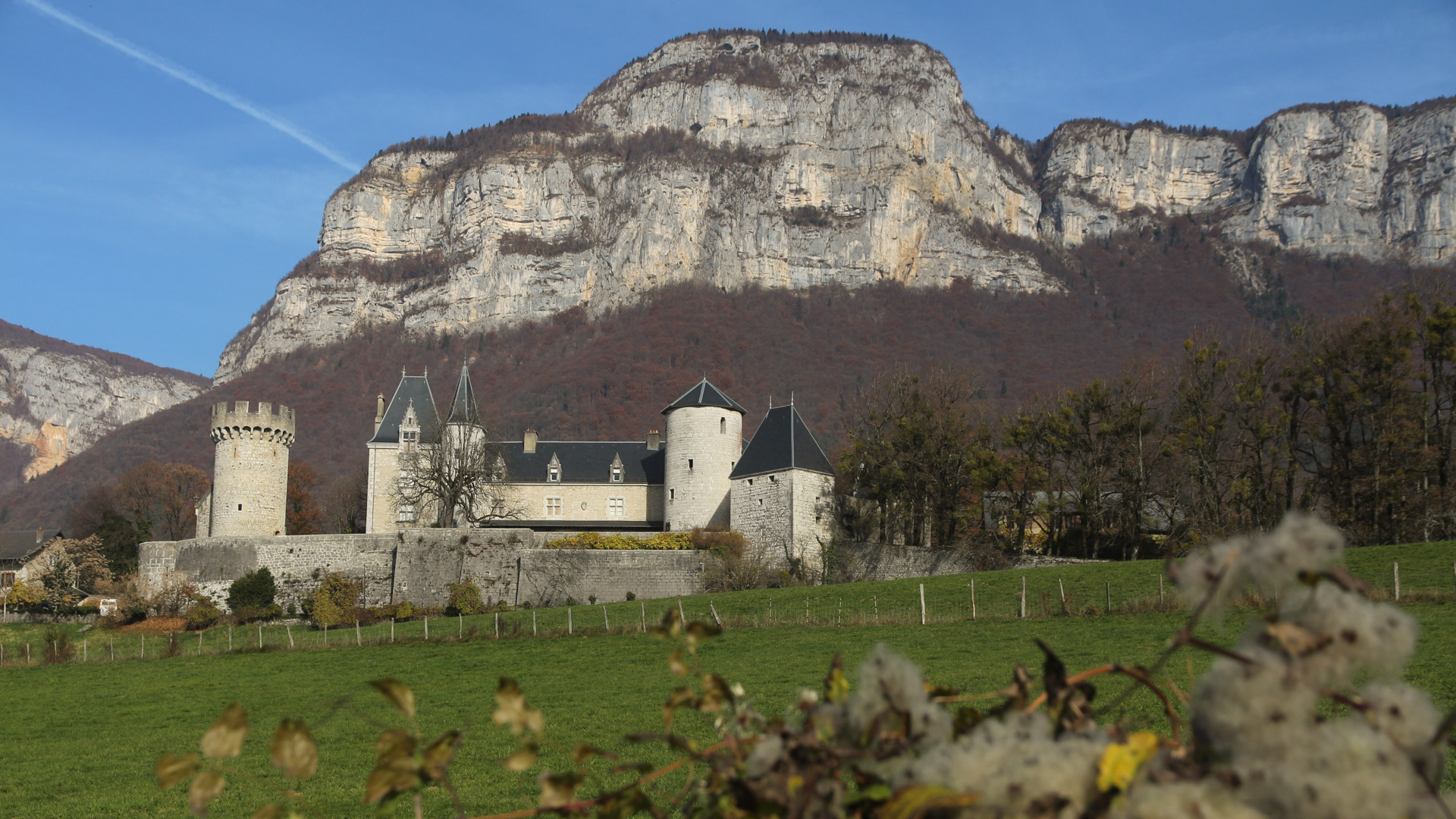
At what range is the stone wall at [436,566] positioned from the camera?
3881 cm

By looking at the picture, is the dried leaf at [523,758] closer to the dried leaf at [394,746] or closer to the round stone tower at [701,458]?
the dried leaf at [394,746]

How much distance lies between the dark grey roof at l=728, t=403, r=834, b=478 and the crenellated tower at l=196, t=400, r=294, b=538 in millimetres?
19872

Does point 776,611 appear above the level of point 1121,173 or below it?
below

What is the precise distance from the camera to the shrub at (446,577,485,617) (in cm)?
3656

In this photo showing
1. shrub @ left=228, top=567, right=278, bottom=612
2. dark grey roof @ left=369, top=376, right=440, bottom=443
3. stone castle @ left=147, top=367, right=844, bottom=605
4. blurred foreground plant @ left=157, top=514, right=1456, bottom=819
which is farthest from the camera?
dark grey roof @ left=369, top=376, right=440, bottom=443

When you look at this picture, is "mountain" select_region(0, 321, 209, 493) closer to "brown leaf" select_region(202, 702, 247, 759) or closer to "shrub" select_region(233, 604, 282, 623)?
"shrub" select_region(233, 604, 282, 623)

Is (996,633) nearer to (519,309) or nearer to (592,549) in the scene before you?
(592,549)

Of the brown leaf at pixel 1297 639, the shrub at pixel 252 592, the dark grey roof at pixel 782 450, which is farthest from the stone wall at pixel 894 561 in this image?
the brown leaf at pixel 1297 639

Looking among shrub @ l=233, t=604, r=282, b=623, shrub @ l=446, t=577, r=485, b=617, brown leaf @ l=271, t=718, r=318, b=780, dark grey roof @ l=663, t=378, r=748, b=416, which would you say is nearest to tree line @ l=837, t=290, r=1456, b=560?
dark grey roof @ l=663, t=378, r=748, b=416

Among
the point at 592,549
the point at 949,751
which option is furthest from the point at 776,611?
the point at 949,751

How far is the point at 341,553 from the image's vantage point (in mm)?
40656

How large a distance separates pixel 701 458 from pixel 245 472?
64.0 ft

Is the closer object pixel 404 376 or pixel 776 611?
pixel 776 611

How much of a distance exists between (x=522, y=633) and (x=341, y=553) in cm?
1702
